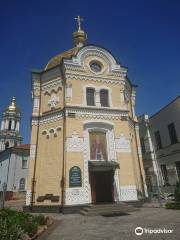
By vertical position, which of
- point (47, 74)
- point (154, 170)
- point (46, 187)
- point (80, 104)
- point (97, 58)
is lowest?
point (46, 187)

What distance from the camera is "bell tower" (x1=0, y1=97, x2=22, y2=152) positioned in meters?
60.9

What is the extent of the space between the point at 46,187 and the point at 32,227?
8997 millimetres

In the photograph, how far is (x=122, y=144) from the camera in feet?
61.5

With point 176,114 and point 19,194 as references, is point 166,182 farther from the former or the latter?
point 19,194

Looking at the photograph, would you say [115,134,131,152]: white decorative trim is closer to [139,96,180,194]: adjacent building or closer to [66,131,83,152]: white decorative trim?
[66,131,83,152]: white decorative trim

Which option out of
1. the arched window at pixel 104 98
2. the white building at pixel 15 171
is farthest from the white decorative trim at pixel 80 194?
the white building at pixel 15 171

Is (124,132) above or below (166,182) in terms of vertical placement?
above

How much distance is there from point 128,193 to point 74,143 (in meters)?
6.21

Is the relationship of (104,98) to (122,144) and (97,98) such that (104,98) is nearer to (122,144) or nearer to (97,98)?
(97,98)

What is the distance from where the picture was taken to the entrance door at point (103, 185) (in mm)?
17525

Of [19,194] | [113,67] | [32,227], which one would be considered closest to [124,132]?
[113,67]

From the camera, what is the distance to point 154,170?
25469 mm

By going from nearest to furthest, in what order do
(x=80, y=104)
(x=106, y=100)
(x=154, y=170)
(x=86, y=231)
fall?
(x=86, y=231) < (x=80, y=104) < (x=106, y=100) < (x=154, y=170)

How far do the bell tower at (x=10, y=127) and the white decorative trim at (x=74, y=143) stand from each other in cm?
4907
